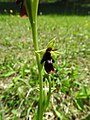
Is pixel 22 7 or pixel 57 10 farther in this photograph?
pixel 57 10

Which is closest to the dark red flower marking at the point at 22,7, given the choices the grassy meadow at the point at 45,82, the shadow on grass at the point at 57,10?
the grassy meadow at the point at 45,82

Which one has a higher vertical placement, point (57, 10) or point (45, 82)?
point (45, 82)

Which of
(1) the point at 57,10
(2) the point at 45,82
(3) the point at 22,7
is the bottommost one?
(1) the point at 57,10

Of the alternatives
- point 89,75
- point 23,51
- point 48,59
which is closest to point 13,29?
point 23,51

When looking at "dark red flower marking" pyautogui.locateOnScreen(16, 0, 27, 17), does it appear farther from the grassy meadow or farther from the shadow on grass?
the shadow on grass

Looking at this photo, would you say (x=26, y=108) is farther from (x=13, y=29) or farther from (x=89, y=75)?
(x=13, y=29)

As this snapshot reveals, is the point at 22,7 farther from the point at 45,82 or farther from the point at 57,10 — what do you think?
the point at 57,10

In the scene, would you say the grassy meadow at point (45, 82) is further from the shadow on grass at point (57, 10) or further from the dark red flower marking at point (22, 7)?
the shadow on grass at point (57, 10)

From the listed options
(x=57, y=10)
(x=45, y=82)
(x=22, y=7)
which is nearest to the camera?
(x=22, y=7)

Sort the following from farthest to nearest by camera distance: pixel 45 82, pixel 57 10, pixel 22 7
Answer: pixel 57 10 → pixel 45 82 → pixel 22 7

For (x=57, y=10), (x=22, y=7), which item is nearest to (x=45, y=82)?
(x=22, y=7)

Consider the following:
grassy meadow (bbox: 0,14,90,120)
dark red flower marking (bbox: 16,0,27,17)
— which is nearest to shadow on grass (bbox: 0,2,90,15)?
grassy meadow (bbox: 0,14,90,120)
